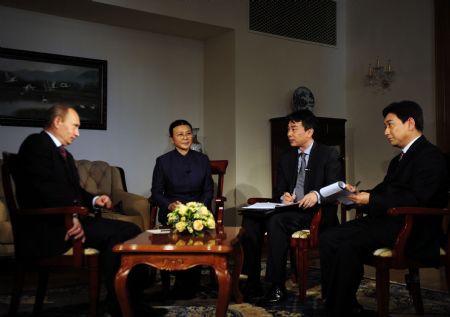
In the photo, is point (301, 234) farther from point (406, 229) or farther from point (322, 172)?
point (406, 229)

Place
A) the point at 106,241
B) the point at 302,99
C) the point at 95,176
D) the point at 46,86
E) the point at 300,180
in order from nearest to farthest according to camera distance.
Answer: the point at 106,241 < the point at 300,180 < the point at 95,176 < the point at 46,86 < the point at 302,99

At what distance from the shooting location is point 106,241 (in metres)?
2.75

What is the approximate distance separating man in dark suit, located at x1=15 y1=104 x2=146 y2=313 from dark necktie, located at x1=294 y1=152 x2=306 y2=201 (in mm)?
1350

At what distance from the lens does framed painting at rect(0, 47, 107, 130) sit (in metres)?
5.01

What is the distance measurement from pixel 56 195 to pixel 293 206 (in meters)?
1.58

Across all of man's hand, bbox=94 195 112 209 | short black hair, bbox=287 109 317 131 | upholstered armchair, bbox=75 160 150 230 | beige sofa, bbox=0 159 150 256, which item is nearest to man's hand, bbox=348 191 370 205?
short black hair, bbox=287 109 317 131

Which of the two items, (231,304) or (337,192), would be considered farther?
(231,304)

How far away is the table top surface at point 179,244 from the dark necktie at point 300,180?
99cm

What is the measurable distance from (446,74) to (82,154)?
411 centimetres

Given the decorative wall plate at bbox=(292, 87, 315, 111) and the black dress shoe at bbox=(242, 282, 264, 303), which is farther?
the decorative wall plate at bbox=(292, 87, 315, 111)

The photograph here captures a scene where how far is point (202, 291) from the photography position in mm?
3518

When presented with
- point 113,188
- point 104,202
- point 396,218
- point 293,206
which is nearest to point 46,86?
point 113,188

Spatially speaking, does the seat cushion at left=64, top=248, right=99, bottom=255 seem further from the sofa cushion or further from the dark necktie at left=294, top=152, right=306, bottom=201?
the sofa cushion

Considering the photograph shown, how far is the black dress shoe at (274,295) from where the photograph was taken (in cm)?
316
